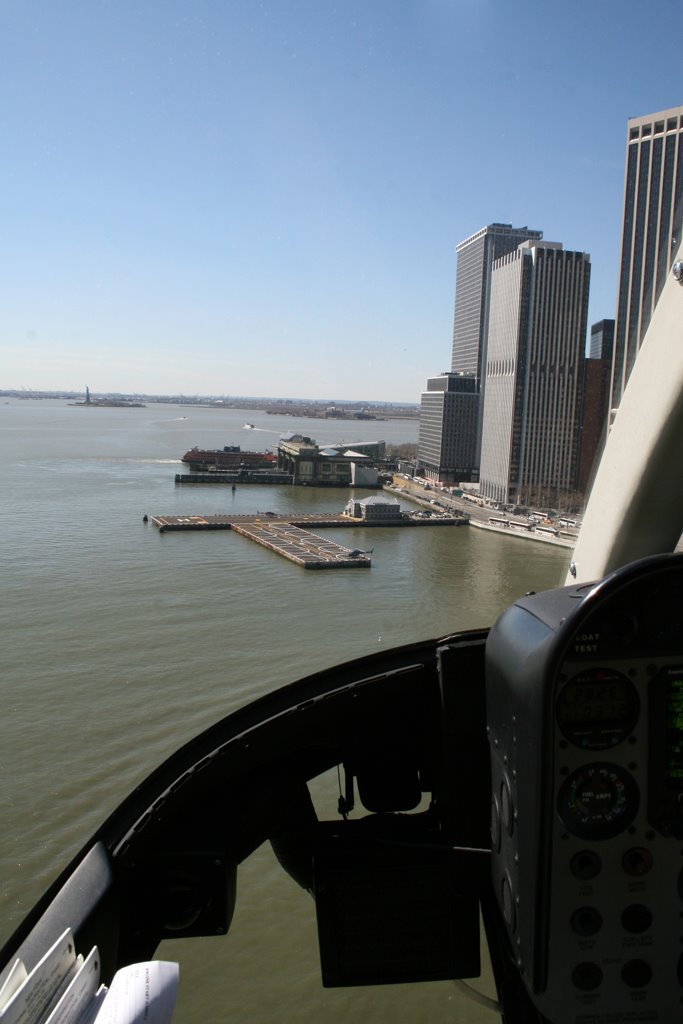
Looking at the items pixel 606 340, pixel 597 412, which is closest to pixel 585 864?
pixel 597 412

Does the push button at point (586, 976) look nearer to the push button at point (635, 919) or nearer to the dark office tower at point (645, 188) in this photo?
the push button at point (635, 919)

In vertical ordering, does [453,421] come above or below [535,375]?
below

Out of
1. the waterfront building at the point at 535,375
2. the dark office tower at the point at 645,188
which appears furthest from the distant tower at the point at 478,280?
the dark office tower at the point at 645,188

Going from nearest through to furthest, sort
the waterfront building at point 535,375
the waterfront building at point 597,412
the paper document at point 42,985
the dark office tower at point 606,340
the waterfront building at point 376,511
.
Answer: the paper document at point 42,985 < the waterfront building at point 597,412 < the dark office tower at point 606,340 < the waterfront building at point 535,375 < the waterfront building at point 376,511

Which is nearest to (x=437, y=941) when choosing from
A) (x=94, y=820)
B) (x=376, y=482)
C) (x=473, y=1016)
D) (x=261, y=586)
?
(x=473, y=1016)

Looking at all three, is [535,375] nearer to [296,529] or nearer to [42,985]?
[296,529]

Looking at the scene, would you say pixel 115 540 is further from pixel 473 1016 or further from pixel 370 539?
pixel 473 1016
